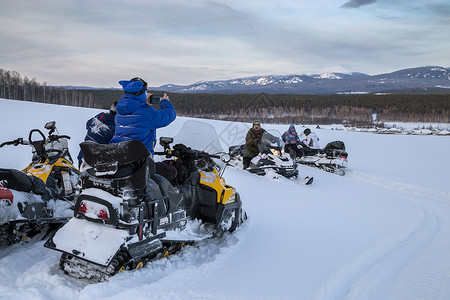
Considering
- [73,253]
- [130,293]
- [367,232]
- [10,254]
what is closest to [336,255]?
[367,232]

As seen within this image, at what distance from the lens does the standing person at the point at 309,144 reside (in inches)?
488

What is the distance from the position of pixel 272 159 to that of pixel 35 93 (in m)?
46.8

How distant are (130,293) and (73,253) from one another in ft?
1.89

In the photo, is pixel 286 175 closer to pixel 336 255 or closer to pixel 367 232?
pixel 367 232

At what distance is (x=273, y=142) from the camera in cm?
941

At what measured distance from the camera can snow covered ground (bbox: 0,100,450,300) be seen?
115 inches

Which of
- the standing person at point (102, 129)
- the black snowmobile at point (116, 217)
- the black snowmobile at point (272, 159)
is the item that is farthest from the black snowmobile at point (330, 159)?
the black snowmobile at point (116, 217)

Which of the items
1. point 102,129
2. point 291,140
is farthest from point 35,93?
point 102,129

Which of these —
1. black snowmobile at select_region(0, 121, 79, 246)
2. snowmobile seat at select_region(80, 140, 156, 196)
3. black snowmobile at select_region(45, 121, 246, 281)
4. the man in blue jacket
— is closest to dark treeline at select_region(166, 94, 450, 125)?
black snowmobile at select_region(0, 121, 79, 246)

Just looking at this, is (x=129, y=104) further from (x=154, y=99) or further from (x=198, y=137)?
(x=198, y=137)

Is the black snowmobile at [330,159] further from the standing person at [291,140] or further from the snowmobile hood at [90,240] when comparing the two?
the snowmobile hood at [90,240]

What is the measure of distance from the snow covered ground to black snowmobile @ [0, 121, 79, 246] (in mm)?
209

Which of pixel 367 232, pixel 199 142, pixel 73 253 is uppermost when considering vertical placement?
pixel 199 142

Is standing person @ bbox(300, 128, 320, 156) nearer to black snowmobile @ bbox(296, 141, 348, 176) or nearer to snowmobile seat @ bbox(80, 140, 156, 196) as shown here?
black snowmobile @ bbox(296, 141, 348, 176)
